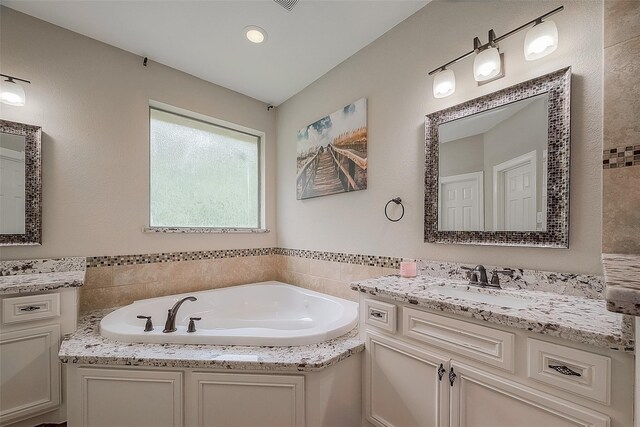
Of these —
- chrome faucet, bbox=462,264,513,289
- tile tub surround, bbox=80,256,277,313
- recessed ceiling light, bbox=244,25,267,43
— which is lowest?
tile tub surround, bbox=80,256,277,313

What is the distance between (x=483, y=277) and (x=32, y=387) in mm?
2568

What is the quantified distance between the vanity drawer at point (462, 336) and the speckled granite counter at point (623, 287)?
40 cm

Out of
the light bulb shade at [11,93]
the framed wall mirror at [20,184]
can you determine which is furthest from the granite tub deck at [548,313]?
Answer: the light bulb shade at [11,93]

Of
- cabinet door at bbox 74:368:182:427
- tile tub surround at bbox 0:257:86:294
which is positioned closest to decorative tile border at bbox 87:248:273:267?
tile tub surround at bbox 0:257:86:294

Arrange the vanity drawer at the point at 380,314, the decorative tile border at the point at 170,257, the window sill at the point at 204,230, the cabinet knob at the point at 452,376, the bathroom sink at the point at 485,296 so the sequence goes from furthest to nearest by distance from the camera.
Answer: the window sill at the point at 204,230, the decorative tile border at the point at 170,257, the vanity drawer at the point at 380,314, the bathroom sink at the point at 485,296, the cabinet knob at the point at 452,376

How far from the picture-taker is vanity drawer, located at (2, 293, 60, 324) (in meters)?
1.50

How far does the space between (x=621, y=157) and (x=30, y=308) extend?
116 inches

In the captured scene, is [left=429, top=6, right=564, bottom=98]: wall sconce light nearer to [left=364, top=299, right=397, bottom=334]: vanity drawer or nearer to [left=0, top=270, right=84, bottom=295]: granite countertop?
[left=364, top=299, right=397, bottom=334]: vanity drawer

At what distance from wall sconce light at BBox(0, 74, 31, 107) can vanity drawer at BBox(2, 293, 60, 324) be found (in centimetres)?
122

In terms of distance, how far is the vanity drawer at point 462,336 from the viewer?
1.04 metres

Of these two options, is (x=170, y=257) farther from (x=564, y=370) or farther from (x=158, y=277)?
(x=564, y=370)

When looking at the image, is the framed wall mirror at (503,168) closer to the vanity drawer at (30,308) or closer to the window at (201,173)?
the window at (201,173)

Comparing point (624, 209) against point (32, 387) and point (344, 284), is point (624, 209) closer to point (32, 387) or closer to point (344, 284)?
point (344, 284)

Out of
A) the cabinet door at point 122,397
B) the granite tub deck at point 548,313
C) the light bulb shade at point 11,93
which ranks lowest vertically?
the cabinet door at point 122,397
